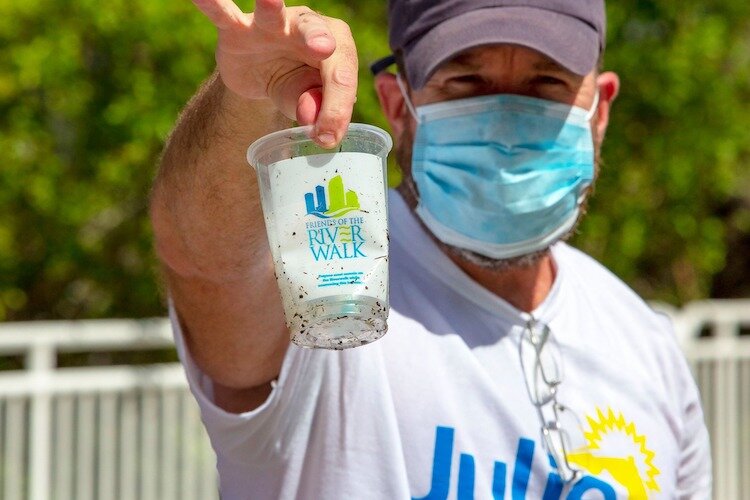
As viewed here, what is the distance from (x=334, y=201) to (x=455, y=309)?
98 cm

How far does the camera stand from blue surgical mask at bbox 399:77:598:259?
108 inches

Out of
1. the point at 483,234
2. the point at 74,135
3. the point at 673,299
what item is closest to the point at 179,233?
the point at 483,234

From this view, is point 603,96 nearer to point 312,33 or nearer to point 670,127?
point 312,33

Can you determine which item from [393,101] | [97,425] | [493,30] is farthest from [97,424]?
[493,30]

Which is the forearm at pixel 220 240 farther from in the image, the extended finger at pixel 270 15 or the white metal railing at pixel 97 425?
the white metal railing at pixel 97 425

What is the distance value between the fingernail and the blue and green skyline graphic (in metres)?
0.06

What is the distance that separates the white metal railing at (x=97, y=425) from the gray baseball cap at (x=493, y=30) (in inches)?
90.8

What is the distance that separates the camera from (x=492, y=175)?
2.76m

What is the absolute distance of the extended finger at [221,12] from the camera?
69.7 inches

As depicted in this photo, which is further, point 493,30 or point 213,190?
point 493,30

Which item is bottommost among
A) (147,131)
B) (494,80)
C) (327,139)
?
(327,139)

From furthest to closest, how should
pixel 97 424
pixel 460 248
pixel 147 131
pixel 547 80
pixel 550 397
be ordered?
1. pixel 147 131
2. pixel 97 424
3. pixel 547 80
4. pixel 460 248
5. pixel 550 397

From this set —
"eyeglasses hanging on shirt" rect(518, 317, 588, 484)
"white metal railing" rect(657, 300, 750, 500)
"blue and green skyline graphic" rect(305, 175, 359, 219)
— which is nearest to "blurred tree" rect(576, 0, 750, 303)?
"white metal railing" rect(657, 300, 750, 500)

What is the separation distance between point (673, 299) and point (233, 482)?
583cm
